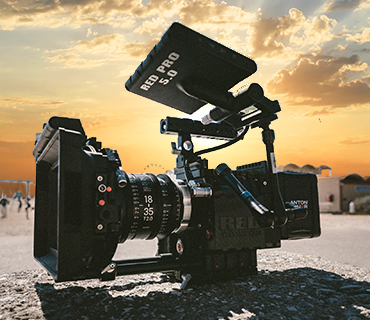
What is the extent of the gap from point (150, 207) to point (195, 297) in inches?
36.2

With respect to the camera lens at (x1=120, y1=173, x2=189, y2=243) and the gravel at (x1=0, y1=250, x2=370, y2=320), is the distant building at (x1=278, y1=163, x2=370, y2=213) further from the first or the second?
the camera lens at (x1=120, y1=173, x2=189, y2=243)

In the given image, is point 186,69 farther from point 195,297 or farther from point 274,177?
point 195,297

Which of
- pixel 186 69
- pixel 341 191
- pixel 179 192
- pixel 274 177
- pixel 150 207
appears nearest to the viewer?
pixel 186 69

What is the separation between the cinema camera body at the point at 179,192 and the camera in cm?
263

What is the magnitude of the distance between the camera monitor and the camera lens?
84 centimetres

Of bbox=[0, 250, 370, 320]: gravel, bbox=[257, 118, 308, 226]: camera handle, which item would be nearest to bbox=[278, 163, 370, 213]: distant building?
bbox=[0, 250, 370, 320]: gravel

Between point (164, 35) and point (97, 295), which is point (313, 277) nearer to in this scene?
point (97, 295)

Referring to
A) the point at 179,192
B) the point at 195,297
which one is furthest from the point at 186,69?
the point at 195,297

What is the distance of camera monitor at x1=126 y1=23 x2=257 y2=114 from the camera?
98.9 inches

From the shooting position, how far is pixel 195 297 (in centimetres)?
305

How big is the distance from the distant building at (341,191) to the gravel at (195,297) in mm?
10719

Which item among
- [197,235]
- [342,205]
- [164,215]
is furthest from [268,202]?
[342,205]

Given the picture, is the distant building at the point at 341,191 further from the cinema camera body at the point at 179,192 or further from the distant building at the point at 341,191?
the cinema camera body at the point at 179,192

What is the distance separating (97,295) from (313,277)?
2394mm
